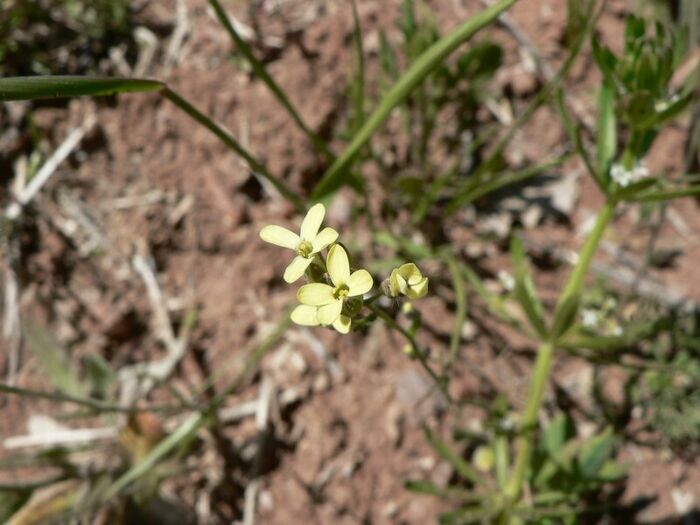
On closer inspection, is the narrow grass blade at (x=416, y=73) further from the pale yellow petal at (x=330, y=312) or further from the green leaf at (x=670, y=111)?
the pale yellow petal at (x=330, y=312)

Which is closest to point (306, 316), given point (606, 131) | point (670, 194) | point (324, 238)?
point (324, 238)

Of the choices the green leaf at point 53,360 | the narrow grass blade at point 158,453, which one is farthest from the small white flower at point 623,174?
the green leaf at point 53,360

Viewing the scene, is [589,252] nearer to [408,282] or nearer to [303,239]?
[408,282]

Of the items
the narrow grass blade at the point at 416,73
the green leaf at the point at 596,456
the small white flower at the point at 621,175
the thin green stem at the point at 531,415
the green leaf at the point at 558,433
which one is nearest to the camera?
the narrow grass blade at the point at 416,73

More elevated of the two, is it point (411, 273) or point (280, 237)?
point (280, 237)

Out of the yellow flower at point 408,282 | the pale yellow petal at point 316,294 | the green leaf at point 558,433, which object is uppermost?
the pale yellow petal at point 316,294

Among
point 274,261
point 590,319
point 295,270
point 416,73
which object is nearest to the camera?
point 295,270

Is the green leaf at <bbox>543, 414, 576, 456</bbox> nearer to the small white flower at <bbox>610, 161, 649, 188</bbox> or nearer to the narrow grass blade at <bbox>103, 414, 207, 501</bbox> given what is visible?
the small white flower at <bbox>610, 161, 649, 188</bbox>
